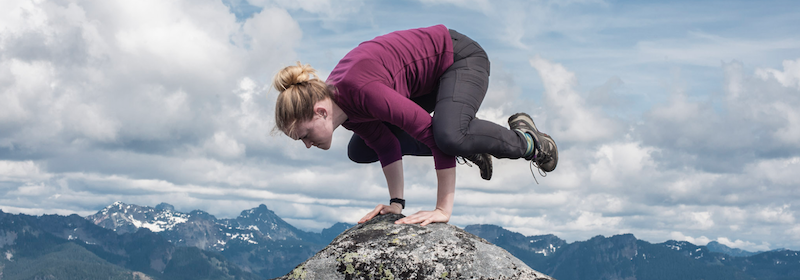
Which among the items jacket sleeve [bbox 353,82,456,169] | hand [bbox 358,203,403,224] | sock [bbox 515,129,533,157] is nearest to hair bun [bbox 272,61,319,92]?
jacket sleeve [bbox 353,82,456,169]

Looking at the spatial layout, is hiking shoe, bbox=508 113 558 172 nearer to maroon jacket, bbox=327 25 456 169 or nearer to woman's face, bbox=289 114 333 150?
maroon jacket, bbox=327 25 456 169

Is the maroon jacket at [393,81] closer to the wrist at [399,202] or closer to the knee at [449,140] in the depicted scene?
the knee at [449,140]

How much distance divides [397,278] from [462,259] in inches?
25.6

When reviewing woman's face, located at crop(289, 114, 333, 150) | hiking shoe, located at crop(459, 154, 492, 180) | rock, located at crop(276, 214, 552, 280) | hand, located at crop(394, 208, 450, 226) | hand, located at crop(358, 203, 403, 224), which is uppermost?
hiking shoe, located at crop(459, 154, 492, 180)

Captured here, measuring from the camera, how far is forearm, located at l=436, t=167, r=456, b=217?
6199 mm

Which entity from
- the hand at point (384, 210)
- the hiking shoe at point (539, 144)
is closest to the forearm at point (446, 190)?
the hand at point (384, 210)

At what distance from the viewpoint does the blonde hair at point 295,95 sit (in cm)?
529

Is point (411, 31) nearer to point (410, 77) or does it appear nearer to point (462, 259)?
point (410, 77)

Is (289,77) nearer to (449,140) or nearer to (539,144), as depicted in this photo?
(449,140)

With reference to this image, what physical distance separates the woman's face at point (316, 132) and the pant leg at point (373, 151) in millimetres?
1743

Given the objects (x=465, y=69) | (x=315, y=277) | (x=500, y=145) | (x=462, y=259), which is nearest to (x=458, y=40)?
(x=465, y=69)

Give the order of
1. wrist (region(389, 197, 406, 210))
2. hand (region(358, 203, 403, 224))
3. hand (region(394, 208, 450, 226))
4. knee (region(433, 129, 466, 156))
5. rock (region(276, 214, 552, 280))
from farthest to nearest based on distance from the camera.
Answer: wrist (region(389, 197, 406, 210)), hand (region(358, 203, 403, 224)), hand (region(394, 208, 450, 226)), knee (region(433, 129, 466, 156)), rock (region(276, 214, 552, 280))

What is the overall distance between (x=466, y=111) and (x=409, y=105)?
2.32 feet

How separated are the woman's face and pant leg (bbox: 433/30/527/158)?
1.09 metres
